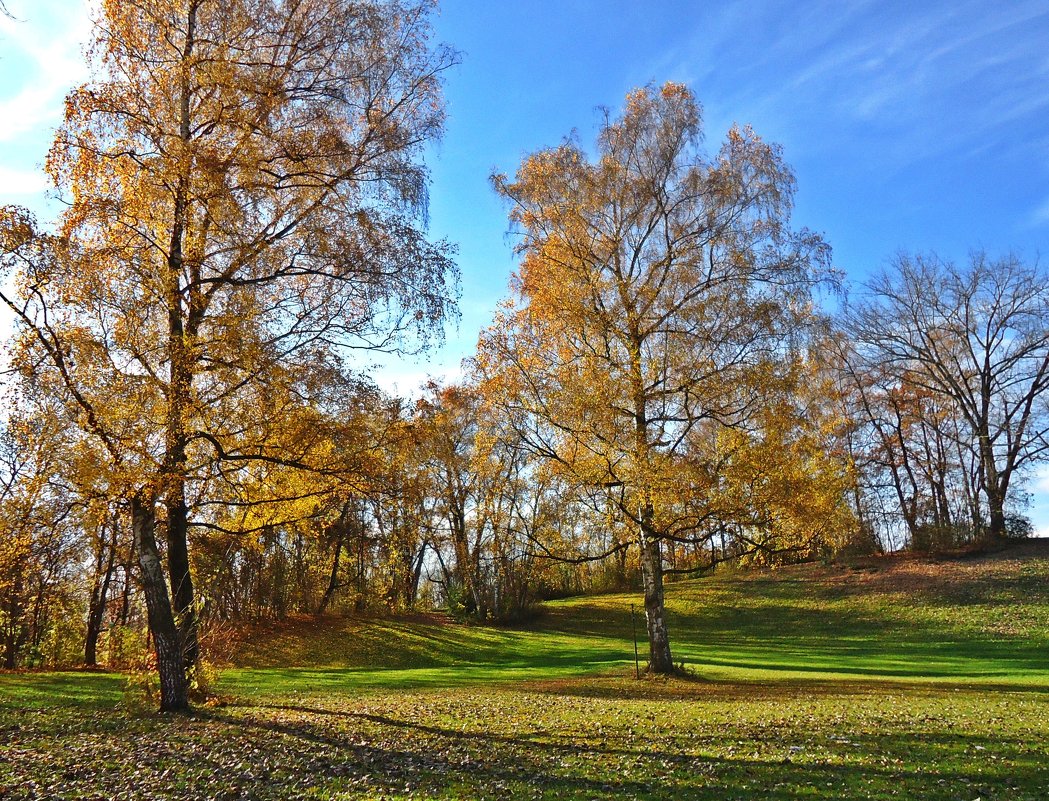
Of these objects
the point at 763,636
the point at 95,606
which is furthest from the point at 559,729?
the point at 763,636

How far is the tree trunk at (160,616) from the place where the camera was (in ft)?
31.8

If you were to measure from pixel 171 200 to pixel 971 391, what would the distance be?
37144 millimetres

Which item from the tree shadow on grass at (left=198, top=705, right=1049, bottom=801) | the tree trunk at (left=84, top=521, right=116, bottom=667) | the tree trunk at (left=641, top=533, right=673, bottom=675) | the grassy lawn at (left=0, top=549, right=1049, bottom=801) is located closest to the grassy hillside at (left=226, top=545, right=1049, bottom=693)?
the grassy lawn at (left=0, top=549, right=1049, bottom=801)

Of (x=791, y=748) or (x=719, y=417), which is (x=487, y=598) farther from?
(x=791, y=748)

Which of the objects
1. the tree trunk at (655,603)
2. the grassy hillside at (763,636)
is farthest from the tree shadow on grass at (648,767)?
the grassy hillside at (763,636)

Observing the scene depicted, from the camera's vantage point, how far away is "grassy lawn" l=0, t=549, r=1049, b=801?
627 cm

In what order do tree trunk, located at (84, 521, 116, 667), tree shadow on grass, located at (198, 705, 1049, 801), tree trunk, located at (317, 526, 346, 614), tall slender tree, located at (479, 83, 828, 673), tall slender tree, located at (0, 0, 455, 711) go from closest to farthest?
tree shadow on grass, located at (198, 705, 1049, 801), tall slender tree, located at (0, 0, 455, 711), tall slender tree, located at (479, 83, 828, 673), tree trunk, located at (84, 521, 116, 667), tree trunk, located at (317, 526, 346, 614)

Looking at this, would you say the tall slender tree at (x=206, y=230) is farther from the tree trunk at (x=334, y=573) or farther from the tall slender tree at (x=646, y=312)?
the tree trunk at (x=334, y=573)

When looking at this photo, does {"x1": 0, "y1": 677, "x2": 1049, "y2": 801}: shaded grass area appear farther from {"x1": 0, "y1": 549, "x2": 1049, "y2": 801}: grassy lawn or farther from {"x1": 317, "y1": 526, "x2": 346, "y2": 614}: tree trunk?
{"x1": 317, "y1": 526, "x2": 346, "y2": 614}: tree trunk

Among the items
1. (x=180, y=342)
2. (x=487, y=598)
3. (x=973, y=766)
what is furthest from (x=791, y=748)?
(x=487, y=598)

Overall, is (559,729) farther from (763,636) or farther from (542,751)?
(763,636)

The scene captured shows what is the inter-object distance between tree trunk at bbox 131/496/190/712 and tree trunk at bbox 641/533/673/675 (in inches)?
335

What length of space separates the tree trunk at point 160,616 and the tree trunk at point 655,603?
850 cm

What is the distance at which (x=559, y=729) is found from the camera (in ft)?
29.5
